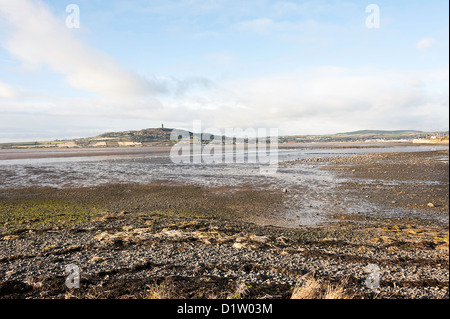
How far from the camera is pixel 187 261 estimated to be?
33.2 feet

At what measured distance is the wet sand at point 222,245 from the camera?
26.4 ft

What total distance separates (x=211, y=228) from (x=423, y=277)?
32.5 ft

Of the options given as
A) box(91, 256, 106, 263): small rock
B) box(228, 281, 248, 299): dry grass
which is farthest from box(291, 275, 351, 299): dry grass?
box(91, 256, 106, 263): small rock

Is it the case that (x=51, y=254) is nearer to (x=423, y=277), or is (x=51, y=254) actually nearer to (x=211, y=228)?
(x=211, y=228)

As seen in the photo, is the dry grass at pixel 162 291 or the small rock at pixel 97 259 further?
the small rock at pixel 97 259

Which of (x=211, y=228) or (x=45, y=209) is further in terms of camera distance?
(x=45, y=209)

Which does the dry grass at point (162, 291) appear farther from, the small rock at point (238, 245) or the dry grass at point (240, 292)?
the small rock at point (238, 245)

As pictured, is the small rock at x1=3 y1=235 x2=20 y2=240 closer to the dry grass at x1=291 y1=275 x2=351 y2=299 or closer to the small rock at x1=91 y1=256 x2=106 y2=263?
the small rock at x1=91 y1=256 x2=106 y2=263

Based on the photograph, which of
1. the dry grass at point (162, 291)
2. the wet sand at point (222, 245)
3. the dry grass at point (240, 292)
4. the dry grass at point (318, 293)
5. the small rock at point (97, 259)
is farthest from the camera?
the small rock at point (97, 259)

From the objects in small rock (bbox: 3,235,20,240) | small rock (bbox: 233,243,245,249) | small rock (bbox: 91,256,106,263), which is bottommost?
small rock (bbox: 233,243,245,249)

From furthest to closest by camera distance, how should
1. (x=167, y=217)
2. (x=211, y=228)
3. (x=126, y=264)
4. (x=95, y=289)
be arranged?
(x=167, y=217)
(x=211, y=228)
(x=126, y=264)
(x=95, y=289)

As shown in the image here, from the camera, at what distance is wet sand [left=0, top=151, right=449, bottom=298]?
26.4 ft

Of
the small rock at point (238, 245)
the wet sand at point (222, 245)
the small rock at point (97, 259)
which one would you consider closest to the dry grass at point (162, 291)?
the wet sand at point (222, 245)
